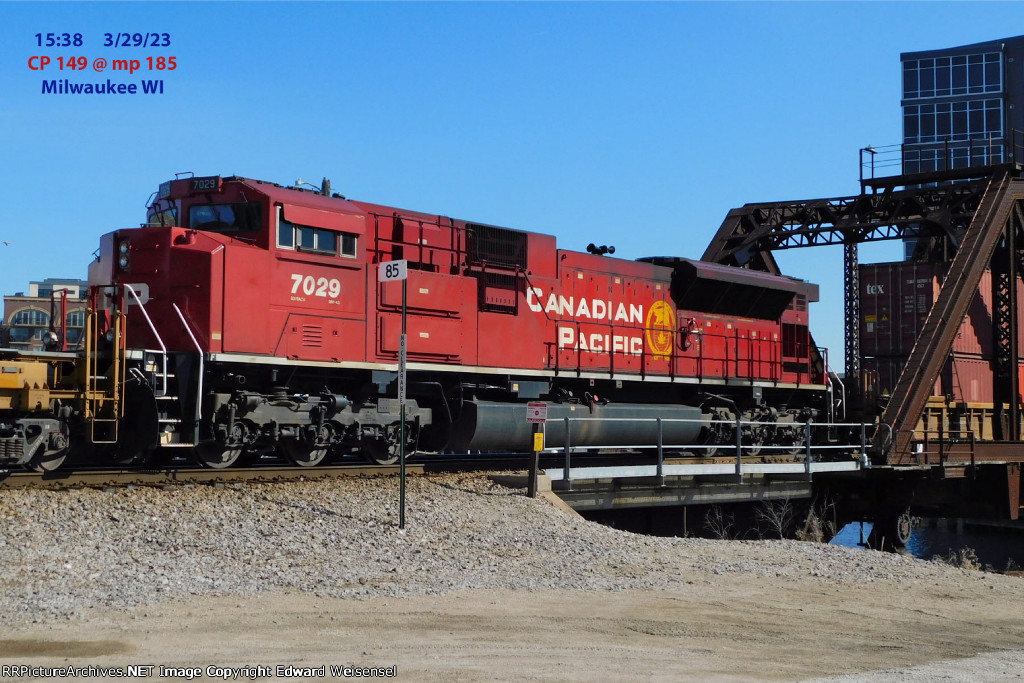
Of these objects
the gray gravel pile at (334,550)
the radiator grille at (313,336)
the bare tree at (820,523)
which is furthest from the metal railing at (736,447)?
the radiator grille at (313,336)

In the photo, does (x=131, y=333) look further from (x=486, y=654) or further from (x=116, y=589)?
(x=486, y=654)

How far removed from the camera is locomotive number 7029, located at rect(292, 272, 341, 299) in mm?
15703

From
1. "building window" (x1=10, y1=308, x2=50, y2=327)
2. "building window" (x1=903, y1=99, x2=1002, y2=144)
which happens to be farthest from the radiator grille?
"building window" (x1=903, y1=99, x2=1002, y2=144)

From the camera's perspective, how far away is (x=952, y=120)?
97.0 meters

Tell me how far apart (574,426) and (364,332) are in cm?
530

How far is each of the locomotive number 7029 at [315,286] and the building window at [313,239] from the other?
411mm

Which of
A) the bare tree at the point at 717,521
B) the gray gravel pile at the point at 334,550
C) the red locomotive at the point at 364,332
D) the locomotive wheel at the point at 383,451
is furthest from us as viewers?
the bare tree at the point at 717,521

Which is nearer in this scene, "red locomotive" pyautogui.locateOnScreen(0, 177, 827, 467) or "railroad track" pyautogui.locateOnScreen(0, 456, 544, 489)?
"railroad track" pyautogui.locateOnScreen(0, 456, 544, 489)

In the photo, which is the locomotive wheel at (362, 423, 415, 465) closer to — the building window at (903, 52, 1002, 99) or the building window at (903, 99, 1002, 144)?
the building window at (903, 99, 1002, 144)

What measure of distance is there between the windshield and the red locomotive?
0.02 metres

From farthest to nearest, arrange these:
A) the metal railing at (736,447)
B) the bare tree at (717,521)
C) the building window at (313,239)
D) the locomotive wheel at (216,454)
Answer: the bare tree at (717,521) → the metal railing at (736,447) → the building window at (313,239) → the locomotive wheel at (216,454)

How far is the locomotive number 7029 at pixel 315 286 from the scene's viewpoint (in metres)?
15.7

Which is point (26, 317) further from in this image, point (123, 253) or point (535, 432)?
point (535, 432)

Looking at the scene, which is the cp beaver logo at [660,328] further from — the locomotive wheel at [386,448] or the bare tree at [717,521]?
the locomotive wheel at [386,448]
